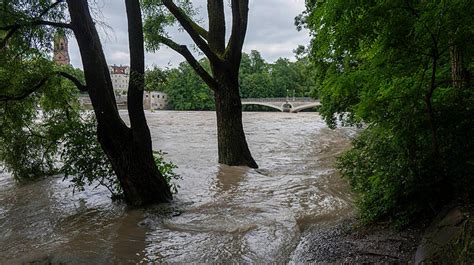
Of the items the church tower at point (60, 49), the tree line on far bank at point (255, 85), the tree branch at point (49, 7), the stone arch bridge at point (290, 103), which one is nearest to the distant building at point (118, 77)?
the church tower at point (60, 49)

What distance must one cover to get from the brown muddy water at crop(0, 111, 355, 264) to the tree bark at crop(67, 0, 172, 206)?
460 millimetres

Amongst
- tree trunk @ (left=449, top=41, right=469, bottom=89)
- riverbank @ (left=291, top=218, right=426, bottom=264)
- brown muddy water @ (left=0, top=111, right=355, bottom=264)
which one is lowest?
brown muddy water @ (left=0, top=111, right=355, bottom=264)

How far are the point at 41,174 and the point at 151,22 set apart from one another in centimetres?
548

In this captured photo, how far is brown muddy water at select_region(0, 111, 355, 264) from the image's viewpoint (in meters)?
4.52

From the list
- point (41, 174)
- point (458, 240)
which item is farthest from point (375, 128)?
point (41, 174)

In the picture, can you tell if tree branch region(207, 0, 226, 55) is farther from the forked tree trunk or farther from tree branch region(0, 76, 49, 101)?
tree branch region(0, 76, 49, 101)

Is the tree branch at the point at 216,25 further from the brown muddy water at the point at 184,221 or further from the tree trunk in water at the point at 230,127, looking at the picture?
the brown muddy water at the point at 184,221

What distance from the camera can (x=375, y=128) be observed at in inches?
160

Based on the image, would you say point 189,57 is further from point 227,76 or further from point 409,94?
point 409,94

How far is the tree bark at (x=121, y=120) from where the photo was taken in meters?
6.24

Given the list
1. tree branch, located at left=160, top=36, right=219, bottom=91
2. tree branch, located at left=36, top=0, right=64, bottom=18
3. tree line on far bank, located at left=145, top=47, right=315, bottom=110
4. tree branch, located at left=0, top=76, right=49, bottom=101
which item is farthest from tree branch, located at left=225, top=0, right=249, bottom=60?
tree line on far bank, located at left=145, top=47, right=315, bottom=110

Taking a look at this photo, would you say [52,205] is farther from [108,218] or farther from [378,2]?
[378,2]

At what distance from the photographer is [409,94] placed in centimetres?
368

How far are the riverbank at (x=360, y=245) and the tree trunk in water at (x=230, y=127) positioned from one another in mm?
5916
